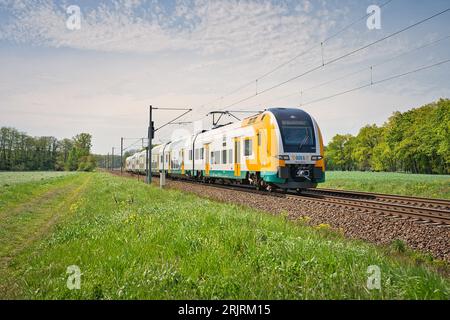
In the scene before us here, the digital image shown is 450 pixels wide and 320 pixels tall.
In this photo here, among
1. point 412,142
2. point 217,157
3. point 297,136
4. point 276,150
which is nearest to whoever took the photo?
point 276,150

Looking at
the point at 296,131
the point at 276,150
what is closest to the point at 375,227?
the point at 276,150

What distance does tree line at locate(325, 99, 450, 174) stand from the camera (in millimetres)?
53906

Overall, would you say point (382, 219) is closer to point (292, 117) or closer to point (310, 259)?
point (310, 259)

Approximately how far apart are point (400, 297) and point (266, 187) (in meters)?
14.9

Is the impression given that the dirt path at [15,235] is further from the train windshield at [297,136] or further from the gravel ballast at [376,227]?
the train windshield at [297,136]

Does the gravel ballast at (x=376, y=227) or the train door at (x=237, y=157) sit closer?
the gravel ballast at (x=376, y=227)

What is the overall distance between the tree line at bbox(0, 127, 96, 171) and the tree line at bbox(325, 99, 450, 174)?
7049cm

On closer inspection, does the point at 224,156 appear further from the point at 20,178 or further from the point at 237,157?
the point at 20,178

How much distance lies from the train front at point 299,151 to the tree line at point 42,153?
93.0 m

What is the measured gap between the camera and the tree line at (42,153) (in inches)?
3794

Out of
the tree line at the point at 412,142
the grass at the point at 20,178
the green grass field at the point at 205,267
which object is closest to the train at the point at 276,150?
the green grass field at the point at 205,267

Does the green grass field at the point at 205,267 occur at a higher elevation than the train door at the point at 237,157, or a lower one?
lower

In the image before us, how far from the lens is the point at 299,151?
16.3 metres

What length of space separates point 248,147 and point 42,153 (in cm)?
10643
